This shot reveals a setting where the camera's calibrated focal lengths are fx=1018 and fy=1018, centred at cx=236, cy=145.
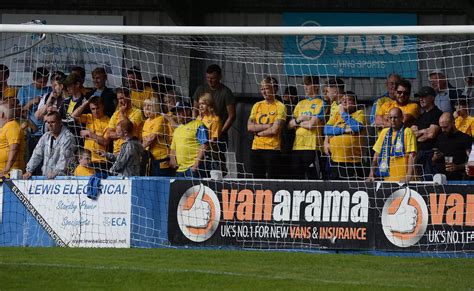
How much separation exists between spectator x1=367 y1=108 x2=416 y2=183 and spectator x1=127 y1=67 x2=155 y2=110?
388 centimetres

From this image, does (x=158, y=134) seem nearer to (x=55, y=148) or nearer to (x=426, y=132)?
(x=55, y=148)

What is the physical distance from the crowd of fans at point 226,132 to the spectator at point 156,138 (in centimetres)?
2

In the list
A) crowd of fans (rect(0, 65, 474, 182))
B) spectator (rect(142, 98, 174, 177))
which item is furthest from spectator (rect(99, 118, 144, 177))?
spectator (rect(142, 98, 174, 177))

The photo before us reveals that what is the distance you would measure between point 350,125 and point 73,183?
4.12 m

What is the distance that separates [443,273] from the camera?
37.2 feet

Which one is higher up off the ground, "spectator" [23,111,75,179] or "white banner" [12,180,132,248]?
"spectator" [23,111,75,179]

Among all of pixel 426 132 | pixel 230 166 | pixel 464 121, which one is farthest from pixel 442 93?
pixel 230 166

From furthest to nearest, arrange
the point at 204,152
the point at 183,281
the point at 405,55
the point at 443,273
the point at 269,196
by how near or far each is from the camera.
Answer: the point at 405,55
the point at 204,152
the point at 269,196
the point at 443,273
the point at 183,281

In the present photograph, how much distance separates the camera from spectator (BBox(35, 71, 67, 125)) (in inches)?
640

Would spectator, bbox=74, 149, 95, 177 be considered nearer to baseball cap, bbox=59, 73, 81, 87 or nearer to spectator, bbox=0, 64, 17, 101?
baseball cap, bbox=59, 73, 81, 87

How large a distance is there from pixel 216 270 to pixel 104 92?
20.1ft

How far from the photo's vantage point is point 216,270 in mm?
11195

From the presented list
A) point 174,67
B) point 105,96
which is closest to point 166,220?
point 105,96

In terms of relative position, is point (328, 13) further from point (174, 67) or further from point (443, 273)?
point (443, 273)
